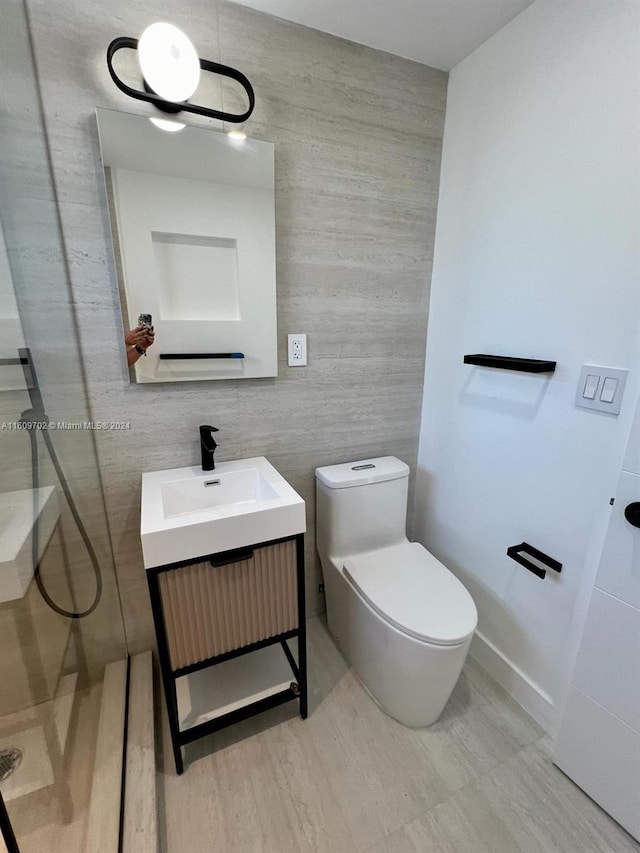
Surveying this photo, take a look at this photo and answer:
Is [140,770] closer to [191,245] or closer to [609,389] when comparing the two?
[191,245]

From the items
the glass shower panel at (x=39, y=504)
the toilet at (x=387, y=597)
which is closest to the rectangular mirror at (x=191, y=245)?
the glass shower panel at (x=39, y=504)

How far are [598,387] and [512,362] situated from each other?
262 millimetres

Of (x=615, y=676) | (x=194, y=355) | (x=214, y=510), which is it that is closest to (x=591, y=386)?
(x=615, y=676)

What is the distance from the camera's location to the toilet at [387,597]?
1.24 m

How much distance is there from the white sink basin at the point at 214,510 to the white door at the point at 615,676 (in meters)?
0.88

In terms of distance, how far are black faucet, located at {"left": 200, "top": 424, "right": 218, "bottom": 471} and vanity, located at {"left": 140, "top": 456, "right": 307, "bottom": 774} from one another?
4cm

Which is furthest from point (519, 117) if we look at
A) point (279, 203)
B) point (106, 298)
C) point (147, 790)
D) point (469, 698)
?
point (147, 790)

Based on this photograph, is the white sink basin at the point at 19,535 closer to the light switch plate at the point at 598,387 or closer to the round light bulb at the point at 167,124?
the round light bulb at the point at 167,124

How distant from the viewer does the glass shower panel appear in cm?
86

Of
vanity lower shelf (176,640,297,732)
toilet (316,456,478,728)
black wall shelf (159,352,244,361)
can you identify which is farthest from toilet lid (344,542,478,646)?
black wall shelf (159,352,244,361)

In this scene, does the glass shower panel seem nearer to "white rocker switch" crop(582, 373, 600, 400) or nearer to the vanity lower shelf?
the vanity lower shelf

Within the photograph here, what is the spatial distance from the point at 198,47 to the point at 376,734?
236cm

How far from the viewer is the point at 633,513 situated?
99 centimetres

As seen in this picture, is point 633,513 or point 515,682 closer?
point 633,513
